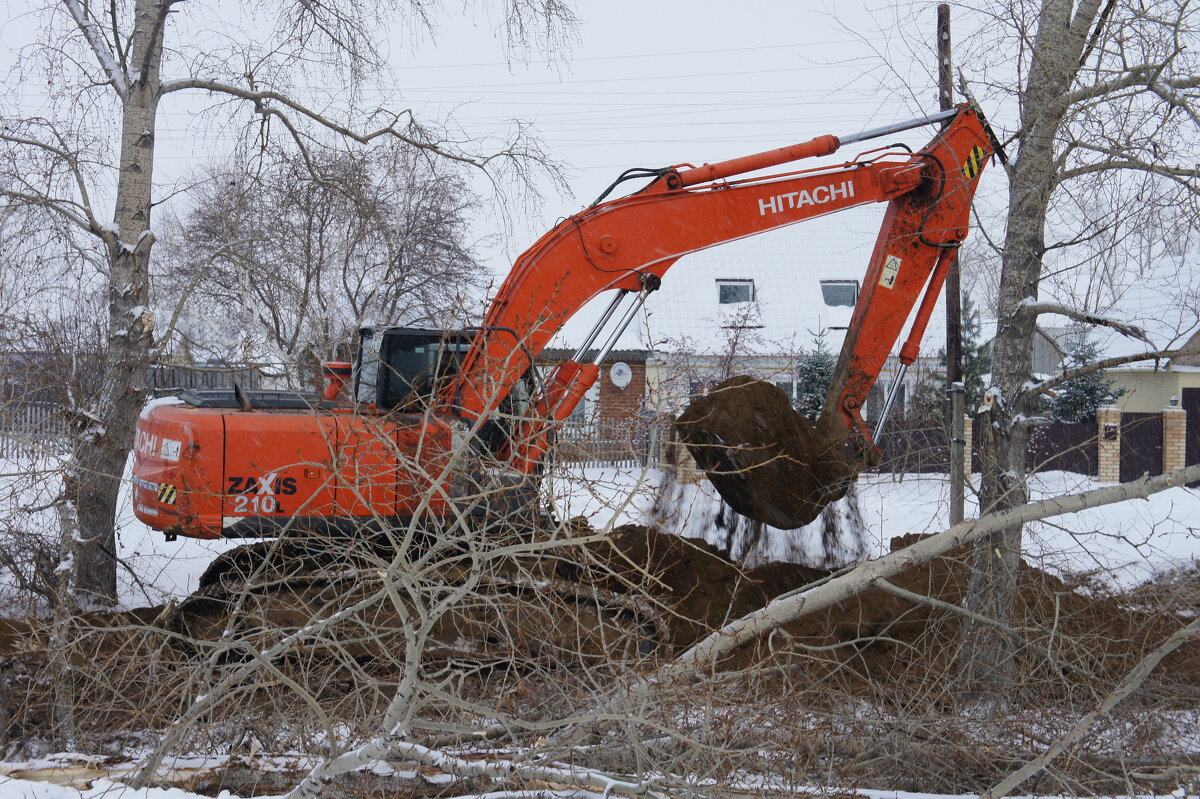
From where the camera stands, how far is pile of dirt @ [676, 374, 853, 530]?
7277 mm

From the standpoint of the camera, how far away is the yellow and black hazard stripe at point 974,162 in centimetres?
752

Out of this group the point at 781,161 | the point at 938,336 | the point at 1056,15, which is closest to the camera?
the point at 1056,15

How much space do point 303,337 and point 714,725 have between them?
16641mm

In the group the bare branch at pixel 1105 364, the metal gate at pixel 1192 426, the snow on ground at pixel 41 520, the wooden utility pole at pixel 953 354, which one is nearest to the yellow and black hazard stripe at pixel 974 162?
the wooden utility pole at pixel 953 354

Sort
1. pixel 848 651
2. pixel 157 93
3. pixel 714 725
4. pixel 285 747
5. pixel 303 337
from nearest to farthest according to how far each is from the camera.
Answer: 1. pixel 714 725
2. pixel 285 747
3. pixel 848 651
4. pixel 157 93
5. pixel 303 337

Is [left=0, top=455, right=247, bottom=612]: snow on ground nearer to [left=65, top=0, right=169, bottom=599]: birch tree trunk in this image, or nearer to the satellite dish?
[left=65, top=0, right=169, bottom=599]: birch tree trunk

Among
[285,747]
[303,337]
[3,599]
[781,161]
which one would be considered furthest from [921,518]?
[303,337]

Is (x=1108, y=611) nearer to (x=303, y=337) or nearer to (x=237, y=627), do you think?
(x=237, y=627)

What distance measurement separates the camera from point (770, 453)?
7.34m

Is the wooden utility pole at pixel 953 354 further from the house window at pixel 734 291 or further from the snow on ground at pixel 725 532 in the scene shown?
the house window at pixel 734 291

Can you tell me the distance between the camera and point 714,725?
5.15 m

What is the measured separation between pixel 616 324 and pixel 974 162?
3049 millimetres

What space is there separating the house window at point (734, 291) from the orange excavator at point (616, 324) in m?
16.9

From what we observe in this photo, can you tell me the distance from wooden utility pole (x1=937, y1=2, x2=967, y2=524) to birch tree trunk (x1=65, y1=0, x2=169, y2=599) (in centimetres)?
648
